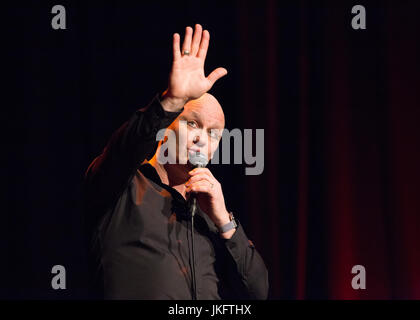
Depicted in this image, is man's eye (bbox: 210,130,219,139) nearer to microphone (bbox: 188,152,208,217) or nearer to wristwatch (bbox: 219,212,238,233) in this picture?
microphone (bbox: 188,152,208,217)

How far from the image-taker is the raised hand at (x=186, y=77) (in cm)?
130

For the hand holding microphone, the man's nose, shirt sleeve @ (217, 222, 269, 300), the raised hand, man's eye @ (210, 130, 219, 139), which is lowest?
shirt sleeve @ (217, 222, 269, 300)

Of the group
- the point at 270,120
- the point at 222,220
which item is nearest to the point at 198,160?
the point at 222,220

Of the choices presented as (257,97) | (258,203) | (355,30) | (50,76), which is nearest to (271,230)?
(258,203)

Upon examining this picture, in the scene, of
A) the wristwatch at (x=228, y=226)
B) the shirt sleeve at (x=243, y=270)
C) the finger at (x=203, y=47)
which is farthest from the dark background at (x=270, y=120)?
the finger at (x=203, y=47)

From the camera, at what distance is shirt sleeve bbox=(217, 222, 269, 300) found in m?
1.55

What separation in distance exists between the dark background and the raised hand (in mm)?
977

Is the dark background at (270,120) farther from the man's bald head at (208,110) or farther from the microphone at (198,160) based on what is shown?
the microphone at (198,160)

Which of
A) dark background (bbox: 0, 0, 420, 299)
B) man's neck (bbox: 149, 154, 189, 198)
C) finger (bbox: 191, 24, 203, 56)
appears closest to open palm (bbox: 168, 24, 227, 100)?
finger (bbox: 191, 24, 203, 56)

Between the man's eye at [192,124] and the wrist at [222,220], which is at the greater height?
the man's eye at [192,124]

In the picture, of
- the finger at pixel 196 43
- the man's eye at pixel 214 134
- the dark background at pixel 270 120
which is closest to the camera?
the finger at pixel 196 43

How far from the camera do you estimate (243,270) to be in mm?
1581

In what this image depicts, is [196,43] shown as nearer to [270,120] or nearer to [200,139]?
[200,139]

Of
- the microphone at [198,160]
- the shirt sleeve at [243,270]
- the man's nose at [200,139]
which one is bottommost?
the shirt sleeve at [243,270]
